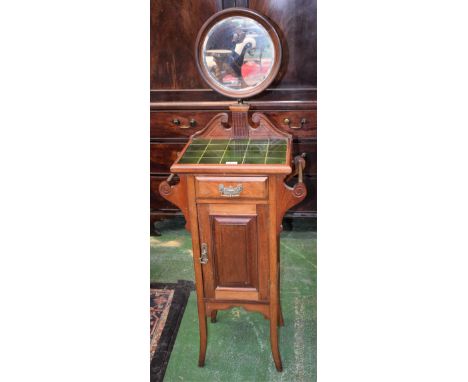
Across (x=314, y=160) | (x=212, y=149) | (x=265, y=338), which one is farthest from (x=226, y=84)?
(x=265, y=338)

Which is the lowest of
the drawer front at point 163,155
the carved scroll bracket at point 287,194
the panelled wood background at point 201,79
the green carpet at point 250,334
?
the green carpet at point 250,334

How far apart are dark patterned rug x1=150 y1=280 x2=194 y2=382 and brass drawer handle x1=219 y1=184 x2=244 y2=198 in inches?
43.3

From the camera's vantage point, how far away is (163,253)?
3.51 meters

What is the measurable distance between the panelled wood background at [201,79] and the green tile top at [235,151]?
0.99 metres

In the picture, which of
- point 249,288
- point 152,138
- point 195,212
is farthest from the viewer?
point 152,138

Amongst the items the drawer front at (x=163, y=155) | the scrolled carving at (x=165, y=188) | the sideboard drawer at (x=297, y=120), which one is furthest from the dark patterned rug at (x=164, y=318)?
the sideboard drawer at (x=297, y=120)

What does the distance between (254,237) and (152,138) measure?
1556mm

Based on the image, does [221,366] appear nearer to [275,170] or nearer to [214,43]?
[275,170]

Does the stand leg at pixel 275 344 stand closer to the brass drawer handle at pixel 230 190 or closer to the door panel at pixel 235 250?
the door panel at pixel 235 250

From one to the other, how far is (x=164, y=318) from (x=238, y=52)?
1697 mm

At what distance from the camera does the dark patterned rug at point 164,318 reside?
2525mm

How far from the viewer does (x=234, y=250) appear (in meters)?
2.18

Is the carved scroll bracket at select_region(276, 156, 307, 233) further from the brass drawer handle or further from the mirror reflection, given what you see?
the mirror reflection

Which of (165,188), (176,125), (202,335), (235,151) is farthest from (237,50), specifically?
(202,335)
